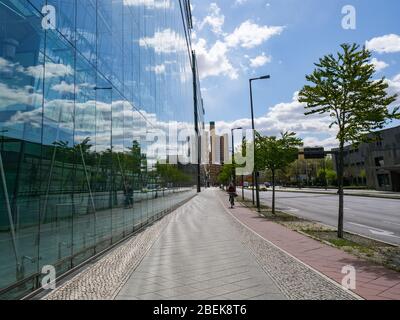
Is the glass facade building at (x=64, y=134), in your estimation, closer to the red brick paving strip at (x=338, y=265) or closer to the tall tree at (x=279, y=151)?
the red brick paving strip at (x=338, y=265)

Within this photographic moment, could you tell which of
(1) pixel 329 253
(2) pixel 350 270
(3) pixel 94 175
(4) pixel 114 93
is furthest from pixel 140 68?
(2) pixel 350 270

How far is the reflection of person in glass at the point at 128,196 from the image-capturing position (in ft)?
40.7

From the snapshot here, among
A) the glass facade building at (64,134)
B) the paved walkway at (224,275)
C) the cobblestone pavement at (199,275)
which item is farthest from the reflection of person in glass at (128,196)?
the paved walkway at (224,275)

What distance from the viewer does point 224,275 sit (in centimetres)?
658

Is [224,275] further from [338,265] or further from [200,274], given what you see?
[338,265]

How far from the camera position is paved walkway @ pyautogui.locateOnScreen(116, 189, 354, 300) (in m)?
5.42

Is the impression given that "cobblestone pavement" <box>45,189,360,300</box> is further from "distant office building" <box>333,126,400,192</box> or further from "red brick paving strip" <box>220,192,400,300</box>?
"distant office building" <box>333,126,400,192</box>

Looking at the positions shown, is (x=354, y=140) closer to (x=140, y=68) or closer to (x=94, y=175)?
(x=94, y=175)

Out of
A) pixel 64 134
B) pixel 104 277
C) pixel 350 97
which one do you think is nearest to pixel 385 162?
pixel 350 97

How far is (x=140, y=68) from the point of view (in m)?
15.4

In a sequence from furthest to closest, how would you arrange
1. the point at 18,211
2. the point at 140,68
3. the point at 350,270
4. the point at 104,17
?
1. the point at 140,68
2. the point at 104,17
3. the point at 350,270
4. the point at 18,211

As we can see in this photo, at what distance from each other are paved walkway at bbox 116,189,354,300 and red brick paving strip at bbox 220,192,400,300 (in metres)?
0.33

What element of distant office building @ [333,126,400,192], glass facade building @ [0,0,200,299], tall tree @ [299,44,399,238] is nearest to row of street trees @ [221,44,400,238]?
tall tree @ [299,44,399,238]
